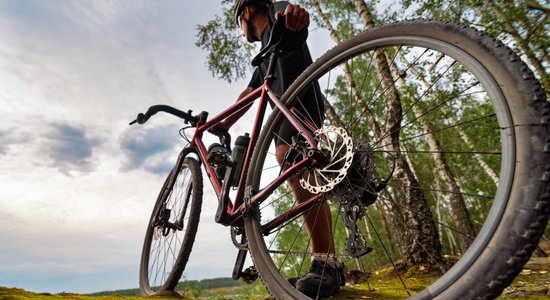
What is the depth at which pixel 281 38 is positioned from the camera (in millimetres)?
1856

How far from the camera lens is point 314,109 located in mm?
2127

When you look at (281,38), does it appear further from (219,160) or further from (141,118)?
(141,118)

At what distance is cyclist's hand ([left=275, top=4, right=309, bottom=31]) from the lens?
1.81 meters

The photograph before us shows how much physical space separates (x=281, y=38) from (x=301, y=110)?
46 cm

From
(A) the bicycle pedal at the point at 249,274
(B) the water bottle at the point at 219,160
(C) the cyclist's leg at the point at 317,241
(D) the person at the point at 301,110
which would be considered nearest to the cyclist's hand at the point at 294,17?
(D) the person at the point at 301,110

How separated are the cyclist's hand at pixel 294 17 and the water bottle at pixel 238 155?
2.50 ft

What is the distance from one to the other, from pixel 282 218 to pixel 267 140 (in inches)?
18.1

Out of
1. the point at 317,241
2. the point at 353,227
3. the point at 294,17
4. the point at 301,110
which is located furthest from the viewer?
the point at 301,110

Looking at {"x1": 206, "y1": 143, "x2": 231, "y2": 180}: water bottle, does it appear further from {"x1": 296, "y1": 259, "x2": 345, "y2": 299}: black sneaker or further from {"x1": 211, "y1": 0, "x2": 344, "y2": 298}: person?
{"x1": 296, "y1": 259, "x2": 345, "y2": 299}: black sneaker

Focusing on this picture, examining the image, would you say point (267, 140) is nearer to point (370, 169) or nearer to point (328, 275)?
point (370, 169)

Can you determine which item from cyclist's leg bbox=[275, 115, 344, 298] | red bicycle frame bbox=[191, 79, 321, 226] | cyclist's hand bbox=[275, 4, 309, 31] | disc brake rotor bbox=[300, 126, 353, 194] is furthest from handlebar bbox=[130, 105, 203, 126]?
disc brake rotor bbox=[300, 126, 353, 194]

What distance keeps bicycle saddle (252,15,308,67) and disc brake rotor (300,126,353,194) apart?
58cm

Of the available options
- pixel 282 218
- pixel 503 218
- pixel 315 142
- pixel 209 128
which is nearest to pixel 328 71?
pixel 315 142

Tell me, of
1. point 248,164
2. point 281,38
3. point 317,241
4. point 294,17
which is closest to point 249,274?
point 317,241
